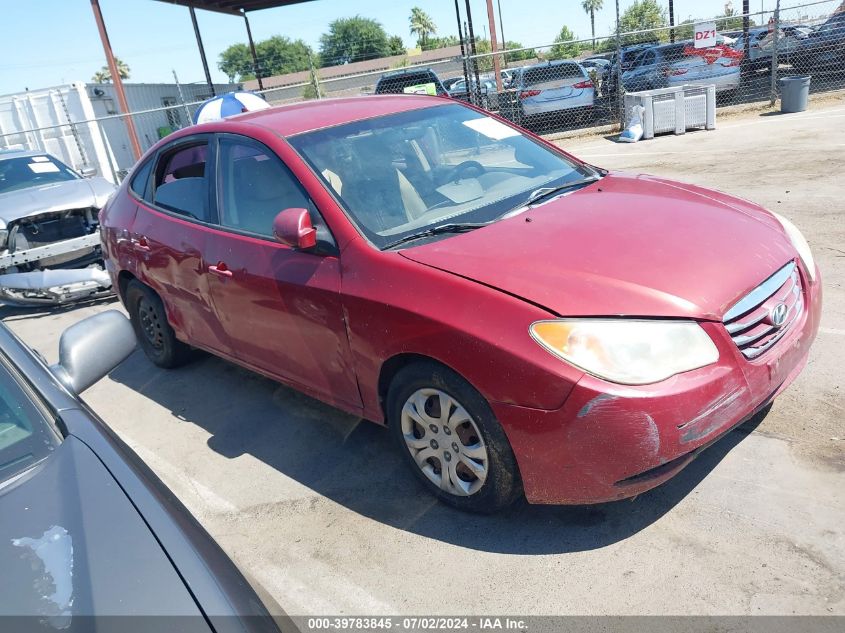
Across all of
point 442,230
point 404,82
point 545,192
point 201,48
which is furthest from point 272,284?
point 201,48

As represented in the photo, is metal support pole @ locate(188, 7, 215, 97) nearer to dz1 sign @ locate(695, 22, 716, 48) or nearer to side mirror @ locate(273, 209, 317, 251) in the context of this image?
dz1 sign @ locate(695, 22, 716, 48)

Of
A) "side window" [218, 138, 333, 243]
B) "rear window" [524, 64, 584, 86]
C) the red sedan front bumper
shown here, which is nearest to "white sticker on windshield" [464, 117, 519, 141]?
"side window" [218, 138, 333, 243]

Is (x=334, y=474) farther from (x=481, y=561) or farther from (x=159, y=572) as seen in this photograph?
(x=159, y=572)

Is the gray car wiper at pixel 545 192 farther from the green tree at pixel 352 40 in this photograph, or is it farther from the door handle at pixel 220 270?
the green tree at pixel 352 40

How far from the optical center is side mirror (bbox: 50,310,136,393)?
2.33 meters

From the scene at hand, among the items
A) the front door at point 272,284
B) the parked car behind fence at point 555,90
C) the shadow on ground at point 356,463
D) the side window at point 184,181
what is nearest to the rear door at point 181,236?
the side window at point 184,181

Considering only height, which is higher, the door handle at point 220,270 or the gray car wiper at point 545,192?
the gray car wiper at point 545,192

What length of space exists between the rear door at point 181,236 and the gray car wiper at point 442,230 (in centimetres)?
146

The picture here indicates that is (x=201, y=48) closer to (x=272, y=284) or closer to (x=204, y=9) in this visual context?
(x=204, y=9)

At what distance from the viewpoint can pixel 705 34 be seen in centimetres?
1384

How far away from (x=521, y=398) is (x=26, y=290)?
640 cm

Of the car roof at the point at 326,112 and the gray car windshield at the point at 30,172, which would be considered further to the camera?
the gray car windshield at the point at 30,172

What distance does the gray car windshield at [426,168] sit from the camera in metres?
3.20

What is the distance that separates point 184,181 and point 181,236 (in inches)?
15.9
